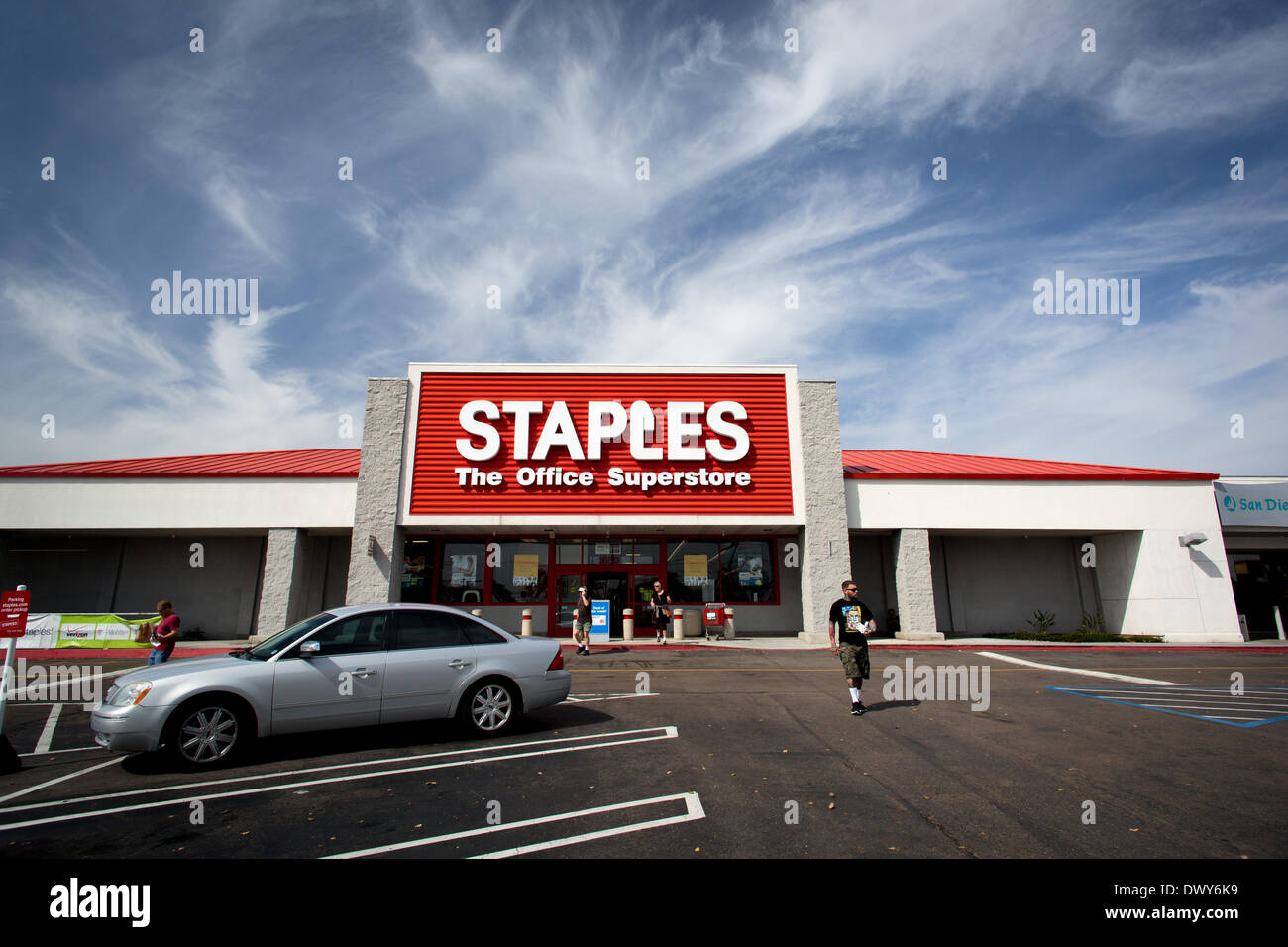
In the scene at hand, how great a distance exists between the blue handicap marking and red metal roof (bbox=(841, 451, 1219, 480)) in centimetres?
997

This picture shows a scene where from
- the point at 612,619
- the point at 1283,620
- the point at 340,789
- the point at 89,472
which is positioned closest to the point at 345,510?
the point at 89,472

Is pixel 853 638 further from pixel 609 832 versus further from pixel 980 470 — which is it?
pixel 980 470

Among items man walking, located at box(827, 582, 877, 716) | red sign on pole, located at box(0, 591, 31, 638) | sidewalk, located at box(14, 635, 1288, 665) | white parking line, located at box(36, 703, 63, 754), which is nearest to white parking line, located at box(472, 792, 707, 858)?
man walking, located at box(827, 582, 877, 716)

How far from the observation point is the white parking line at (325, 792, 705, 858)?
4219mm

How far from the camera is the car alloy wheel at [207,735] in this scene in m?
6.18

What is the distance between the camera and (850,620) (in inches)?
366

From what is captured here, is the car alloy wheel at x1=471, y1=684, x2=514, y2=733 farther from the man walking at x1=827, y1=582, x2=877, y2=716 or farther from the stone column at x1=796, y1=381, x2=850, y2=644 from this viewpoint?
the stone column at x1=796, y1=381, x2=850, y2=644

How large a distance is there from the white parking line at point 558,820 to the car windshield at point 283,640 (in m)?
3.42

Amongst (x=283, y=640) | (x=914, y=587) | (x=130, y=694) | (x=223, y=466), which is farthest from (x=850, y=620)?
(x=223, y=466)

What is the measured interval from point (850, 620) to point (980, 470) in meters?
15.6

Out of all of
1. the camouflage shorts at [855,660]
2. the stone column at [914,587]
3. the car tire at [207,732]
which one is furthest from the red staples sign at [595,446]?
the car tire at [207,732]

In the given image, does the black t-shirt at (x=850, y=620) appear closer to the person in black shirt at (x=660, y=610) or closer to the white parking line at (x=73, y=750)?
the white parking line at (x=73, y=750)

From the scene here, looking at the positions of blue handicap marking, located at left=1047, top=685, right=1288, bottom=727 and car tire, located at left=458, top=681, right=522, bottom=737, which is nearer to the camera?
car tire, located at left=458, top=681, right=522, bottom=737
